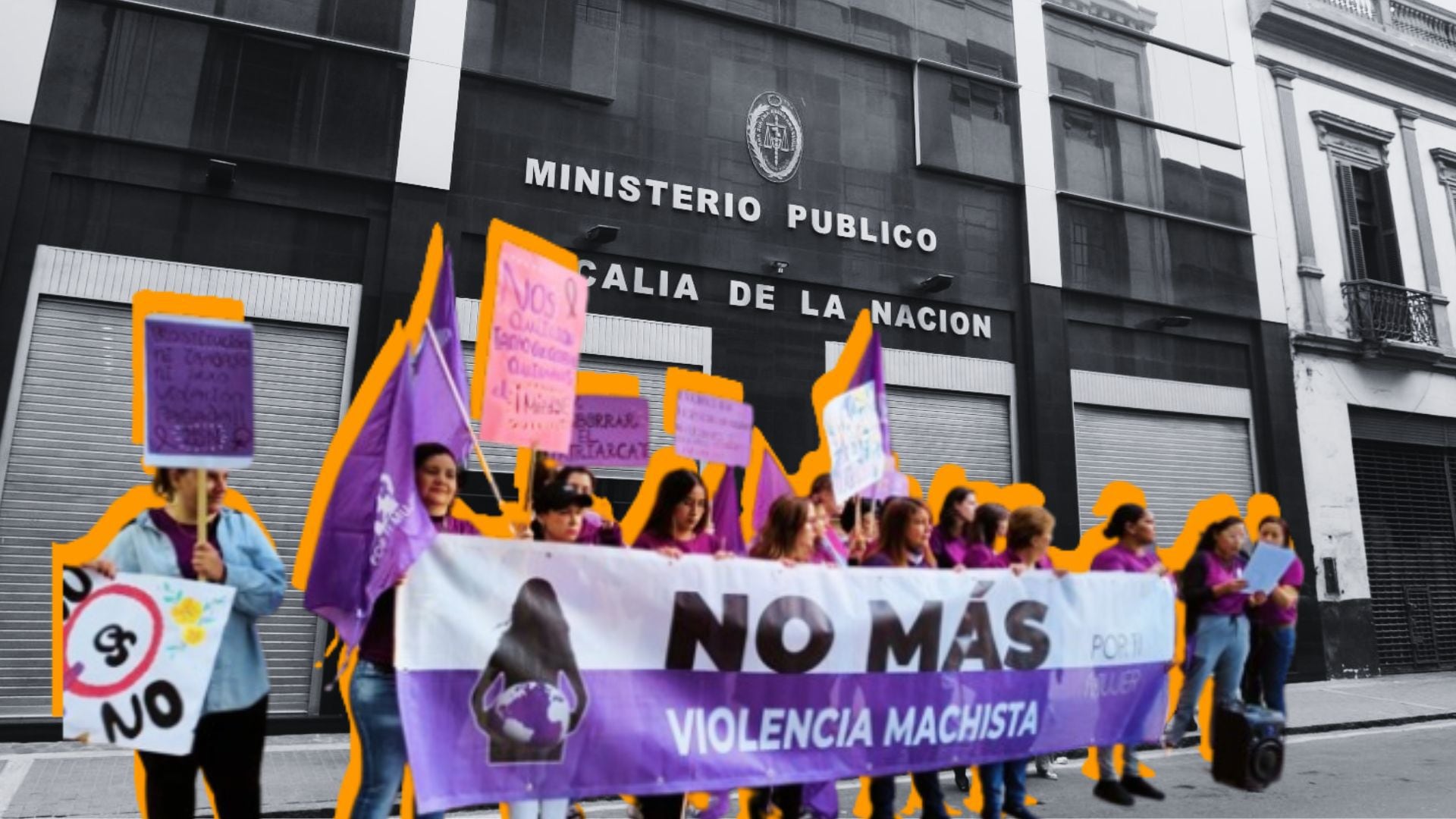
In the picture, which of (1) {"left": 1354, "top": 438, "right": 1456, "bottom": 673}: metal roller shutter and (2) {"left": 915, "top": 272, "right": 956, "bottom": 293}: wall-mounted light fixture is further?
(1) {"left": 1354, "top": 438, "right": 1456, "bottom": 673}: metal roller shutter

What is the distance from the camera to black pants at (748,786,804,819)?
4672mm

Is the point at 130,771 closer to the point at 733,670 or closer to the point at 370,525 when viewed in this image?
the point at 370,525

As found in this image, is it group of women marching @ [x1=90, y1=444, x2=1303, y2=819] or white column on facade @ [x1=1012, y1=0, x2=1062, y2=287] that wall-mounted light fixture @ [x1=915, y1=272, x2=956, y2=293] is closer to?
white column on facade @ [x1=1012, y1=0, x2=1062, y2=287]

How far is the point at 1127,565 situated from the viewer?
5.76 m

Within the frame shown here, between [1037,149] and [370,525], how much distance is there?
1261 cm

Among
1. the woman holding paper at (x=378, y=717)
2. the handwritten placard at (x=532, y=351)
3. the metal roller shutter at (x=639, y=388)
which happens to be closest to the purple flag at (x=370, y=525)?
the woman holding paper at (x=378, y=717)

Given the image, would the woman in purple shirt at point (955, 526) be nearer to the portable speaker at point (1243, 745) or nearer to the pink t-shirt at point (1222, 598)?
the pink t-shirt at point (1222, 598)

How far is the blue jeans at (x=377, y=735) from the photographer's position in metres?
3.64

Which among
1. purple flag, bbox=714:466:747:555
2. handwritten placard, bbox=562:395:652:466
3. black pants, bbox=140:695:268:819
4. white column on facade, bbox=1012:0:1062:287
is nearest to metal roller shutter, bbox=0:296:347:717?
handwritten placard, bbox=562:395:652:466

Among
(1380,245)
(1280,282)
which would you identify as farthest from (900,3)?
(1380,245)

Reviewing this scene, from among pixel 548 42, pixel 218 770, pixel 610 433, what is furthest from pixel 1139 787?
pixel 548 42

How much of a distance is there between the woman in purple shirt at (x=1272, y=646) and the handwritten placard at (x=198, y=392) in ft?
20.2

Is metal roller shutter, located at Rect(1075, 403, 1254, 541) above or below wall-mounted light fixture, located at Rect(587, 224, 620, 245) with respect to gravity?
below

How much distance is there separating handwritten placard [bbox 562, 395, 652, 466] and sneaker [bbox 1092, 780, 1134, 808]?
365cm
